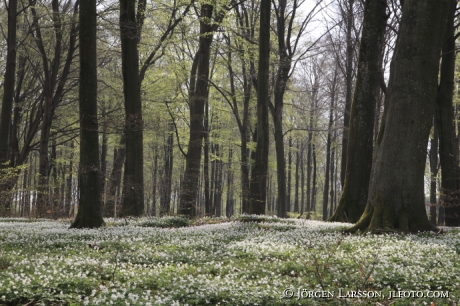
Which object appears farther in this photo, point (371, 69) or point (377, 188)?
point (371, 69)

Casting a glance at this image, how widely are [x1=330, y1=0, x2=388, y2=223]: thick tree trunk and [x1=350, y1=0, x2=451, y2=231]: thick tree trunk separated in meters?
3.97

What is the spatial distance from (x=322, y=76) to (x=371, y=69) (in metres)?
23.5

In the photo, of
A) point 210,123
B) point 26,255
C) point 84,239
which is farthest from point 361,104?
point 210,123

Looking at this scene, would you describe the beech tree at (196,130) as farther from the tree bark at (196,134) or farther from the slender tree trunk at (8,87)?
the slender tree trunk at (8,87)

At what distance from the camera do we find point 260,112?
1922 centimetres

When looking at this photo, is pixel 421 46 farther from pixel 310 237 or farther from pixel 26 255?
pixel 26 255

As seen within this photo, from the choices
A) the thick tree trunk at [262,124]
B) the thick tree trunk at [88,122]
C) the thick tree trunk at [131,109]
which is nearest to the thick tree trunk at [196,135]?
the thick tree trunk at [131,109]

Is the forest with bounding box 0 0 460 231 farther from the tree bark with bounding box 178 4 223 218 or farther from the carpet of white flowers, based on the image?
the carpet of white flowers

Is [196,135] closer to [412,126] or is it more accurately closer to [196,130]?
[196,130]

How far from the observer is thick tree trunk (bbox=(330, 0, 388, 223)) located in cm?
1474

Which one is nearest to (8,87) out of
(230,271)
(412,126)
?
(230,271)

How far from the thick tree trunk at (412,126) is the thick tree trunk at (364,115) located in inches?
156

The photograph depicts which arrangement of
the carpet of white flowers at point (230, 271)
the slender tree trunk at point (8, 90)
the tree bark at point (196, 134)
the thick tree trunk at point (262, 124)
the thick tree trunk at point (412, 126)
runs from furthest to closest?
the tree bark at point (196, 134) → the slender tree trunk at point (8, 90) → the thick tree trunk at point (262, 124) → the thick tree trunk at point (412, 126) → the carpet of white flowers at point (230, 271)

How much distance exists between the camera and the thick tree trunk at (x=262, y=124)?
18797 mm
